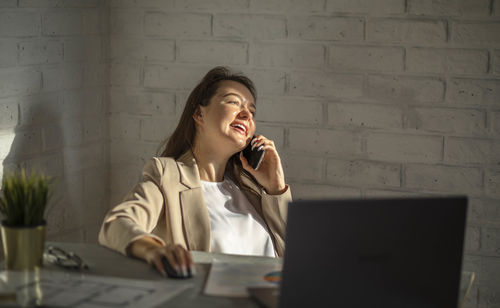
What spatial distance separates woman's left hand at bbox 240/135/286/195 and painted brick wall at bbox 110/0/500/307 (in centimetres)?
38

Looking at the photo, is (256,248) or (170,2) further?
(170,2)

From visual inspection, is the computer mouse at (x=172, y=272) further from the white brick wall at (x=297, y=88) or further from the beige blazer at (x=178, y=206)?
the white brick wall at (x=297, y=88)

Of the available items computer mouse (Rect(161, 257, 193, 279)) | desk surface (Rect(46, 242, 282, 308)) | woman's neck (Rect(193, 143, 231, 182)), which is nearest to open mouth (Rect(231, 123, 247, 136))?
woman's neck (Rect(193, 143, 231, 182))

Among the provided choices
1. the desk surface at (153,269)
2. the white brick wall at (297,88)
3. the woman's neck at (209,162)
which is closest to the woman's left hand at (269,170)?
the woman's neck at (209,162)

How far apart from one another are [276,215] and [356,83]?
2.23 ft

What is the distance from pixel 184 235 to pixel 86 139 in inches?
35.0

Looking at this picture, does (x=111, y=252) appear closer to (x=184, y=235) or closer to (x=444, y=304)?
(x=184, y=235)

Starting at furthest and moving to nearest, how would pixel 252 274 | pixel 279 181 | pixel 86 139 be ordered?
pixel 86 139 → pixel 279 181 → pixel 252 274

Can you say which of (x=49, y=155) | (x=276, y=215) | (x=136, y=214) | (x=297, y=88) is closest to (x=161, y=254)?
(x=136, y=214)

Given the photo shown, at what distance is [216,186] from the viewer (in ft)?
7.42

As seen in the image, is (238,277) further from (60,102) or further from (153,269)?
(60,102)

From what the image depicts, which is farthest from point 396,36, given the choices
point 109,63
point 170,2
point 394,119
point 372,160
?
point 109,63

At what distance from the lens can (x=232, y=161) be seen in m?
2.37

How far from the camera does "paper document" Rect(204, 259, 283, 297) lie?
1.32 metres
